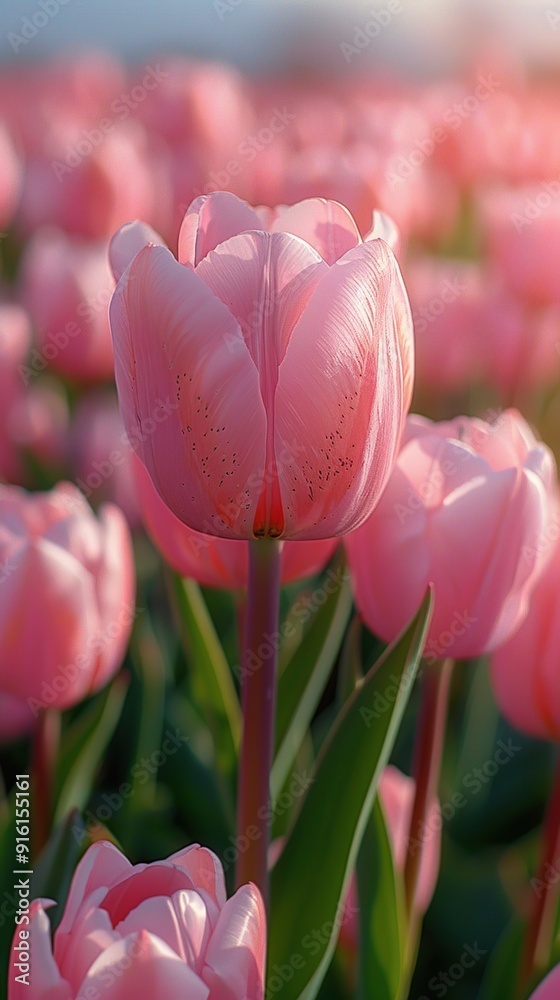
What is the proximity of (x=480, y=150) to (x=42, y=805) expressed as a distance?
1.69m

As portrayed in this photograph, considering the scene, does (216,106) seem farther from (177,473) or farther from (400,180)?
(177,473)

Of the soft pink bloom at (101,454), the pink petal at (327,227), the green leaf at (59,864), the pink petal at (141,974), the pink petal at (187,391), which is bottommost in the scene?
the soft pink bloom at (101,454)

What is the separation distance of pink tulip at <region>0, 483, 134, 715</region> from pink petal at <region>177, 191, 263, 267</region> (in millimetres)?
247

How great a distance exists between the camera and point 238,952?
34 cm


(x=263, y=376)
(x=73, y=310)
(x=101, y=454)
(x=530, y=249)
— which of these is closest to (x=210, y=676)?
(x=263, y=376)

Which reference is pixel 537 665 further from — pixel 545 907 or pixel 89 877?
pixel 89 877

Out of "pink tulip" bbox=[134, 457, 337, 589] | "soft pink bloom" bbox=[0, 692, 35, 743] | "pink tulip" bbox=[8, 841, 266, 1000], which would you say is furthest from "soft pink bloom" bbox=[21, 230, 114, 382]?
"pink tulip" bbox=[8, 841, 266, 1000]

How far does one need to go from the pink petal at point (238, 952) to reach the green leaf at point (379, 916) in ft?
0.59

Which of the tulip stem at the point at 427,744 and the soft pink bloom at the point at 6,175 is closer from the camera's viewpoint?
the tulip stem at the point at 427,744

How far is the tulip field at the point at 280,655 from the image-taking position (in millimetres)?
375

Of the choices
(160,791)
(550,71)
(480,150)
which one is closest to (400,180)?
(480,150)

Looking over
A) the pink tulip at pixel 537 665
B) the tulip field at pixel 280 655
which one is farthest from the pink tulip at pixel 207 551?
the pink tulip at pixel 537 665

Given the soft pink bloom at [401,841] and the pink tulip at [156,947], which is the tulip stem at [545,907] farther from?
the pink tulip at [156,947]

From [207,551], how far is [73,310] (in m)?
0.81
